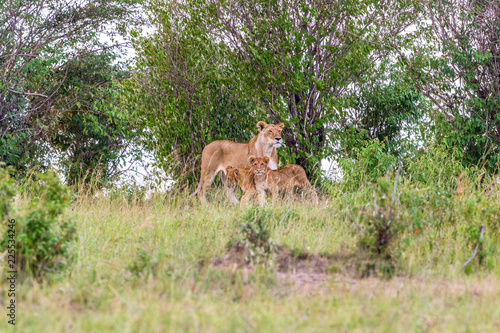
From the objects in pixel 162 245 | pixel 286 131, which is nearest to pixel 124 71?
pixel 286 131

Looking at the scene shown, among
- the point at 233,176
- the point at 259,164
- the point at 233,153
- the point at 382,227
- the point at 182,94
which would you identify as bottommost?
the point at 382,227

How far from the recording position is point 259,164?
10711mm

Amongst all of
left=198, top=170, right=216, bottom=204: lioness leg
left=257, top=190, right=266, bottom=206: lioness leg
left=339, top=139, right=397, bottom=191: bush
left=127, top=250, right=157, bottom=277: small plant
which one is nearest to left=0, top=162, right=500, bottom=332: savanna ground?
left=127, top=250, right=157, bottom=277: small plant

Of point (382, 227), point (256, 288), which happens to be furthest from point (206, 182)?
point (256, 288)

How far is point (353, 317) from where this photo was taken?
4.56 metres

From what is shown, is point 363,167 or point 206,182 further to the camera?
point 206,182

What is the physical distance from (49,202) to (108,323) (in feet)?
6.42

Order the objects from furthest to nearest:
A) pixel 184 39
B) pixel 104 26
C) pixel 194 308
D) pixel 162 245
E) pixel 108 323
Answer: pixel 104 26 < pixel 184 39 < pixel 162 245 < pixel 194 308 < pixel 108 323

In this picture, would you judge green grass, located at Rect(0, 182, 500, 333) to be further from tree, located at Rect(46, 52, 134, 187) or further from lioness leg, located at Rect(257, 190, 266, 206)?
tree, located at Rect(46, 52, 134, 187)

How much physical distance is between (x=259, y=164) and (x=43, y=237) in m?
5.62

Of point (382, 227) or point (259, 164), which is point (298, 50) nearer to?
point (259, 164)

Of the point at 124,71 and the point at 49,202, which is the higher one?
the point at 124,71

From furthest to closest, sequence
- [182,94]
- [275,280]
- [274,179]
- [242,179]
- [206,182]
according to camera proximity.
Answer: [182,94]
[206,182]
[242,179]
[274,179]
[275,280]

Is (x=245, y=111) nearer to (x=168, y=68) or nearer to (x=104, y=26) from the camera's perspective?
(x=168, y=68)
